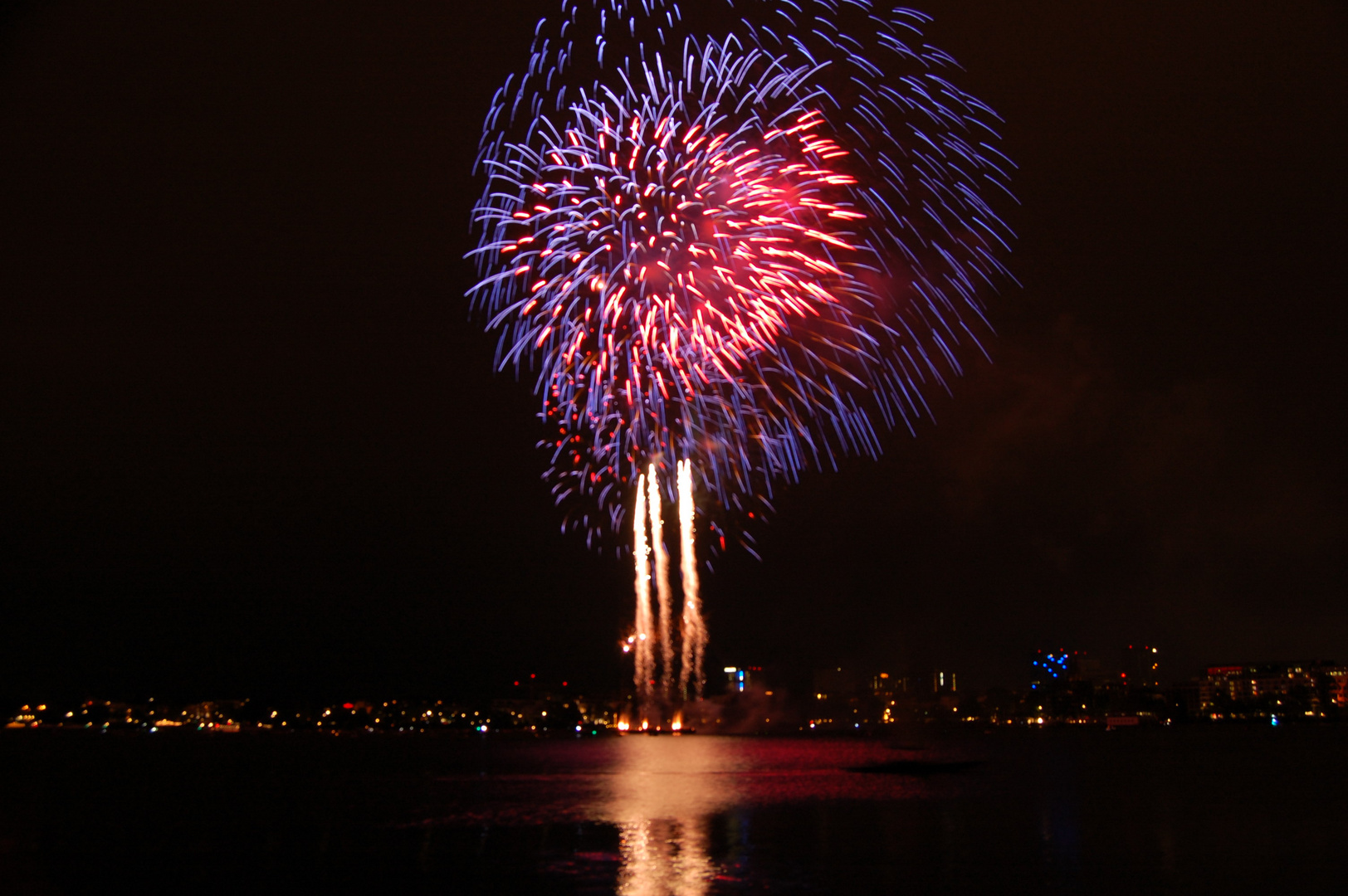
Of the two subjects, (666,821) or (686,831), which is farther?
(666,821)

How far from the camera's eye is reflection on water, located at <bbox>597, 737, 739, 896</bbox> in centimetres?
1720

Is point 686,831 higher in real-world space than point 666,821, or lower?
higher

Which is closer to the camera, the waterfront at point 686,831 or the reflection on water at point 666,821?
the reflection on water at point 666,821

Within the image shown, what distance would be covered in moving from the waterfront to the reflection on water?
0.38ft

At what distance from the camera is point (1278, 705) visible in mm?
178500

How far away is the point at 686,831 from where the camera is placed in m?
25.1

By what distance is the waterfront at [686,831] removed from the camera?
17.7 m

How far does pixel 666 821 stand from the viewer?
28.0 m

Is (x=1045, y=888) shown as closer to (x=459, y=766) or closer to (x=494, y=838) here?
(x=494, y=838)

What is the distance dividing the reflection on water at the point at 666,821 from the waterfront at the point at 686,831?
0.12 metres

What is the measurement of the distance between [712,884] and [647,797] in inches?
884

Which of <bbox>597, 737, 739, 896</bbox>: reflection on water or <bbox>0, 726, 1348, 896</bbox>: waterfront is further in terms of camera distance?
<bbox>0, 726, 1348, 896</bbox>: waterfront

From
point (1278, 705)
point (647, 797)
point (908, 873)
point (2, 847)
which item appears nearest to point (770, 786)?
point (647, 797)

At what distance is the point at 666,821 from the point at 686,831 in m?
3.06
